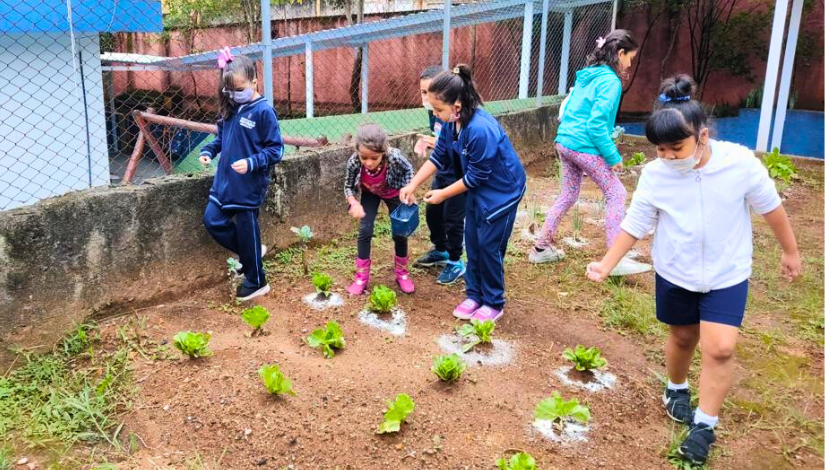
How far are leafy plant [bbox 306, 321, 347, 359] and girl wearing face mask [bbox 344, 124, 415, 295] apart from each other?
73 centimetres

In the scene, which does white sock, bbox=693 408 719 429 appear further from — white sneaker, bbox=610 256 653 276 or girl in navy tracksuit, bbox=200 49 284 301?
girl in navy tracksuit, bbox=200 49 284 301

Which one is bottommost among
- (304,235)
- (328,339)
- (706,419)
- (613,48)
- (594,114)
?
(328,339)

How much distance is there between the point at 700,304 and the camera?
2.41 meters

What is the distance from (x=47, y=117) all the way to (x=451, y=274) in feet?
13.9

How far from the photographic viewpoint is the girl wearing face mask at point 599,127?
13.0 feet

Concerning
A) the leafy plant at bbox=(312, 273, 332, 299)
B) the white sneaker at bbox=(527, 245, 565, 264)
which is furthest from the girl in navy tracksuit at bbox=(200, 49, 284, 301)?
the white sneaker at bbox=(527, 245, 565, 264)

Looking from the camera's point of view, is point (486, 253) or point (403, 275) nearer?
point (486, 253)

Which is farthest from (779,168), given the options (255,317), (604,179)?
(255,317)

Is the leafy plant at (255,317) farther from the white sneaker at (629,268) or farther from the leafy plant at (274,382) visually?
the white sneaker at (629,268)

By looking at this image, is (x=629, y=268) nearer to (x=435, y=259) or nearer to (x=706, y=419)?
(x=435, y=259)

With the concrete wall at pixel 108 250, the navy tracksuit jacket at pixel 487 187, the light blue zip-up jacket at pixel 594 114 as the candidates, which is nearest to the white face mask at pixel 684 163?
the navy tracksuit jacket at pixel 487 187

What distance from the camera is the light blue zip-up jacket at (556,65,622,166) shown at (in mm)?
3955

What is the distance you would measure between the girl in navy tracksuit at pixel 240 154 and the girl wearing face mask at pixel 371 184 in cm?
48

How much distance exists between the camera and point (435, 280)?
14.0 ft
